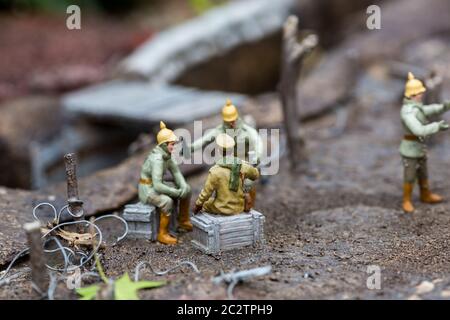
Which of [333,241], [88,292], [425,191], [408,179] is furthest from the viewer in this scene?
[425,191]

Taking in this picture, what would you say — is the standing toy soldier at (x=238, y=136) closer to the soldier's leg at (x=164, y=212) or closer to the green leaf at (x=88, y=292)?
the soldier's leg at (x=164, y=212)

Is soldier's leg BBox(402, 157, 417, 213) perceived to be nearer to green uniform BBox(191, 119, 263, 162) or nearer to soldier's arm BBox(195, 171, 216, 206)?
green uniform BBox(191, 119, 263, 162)

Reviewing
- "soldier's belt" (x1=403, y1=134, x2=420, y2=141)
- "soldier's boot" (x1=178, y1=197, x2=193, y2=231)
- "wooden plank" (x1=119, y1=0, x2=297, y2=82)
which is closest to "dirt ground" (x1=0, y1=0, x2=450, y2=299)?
"soldier's boot" (x1=178, y1=197, x2=193, y2=231)

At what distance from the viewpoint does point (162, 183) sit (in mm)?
6289

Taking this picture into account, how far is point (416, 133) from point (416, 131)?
18 millimetres

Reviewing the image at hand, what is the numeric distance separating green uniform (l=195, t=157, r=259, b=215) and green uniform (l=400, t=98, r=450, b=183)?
1.60 metres

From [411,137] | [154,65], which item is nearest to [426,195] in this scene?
Answer: [411,137]

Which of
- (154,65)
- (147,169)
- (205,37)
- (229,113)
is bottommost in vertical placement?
(147,169)

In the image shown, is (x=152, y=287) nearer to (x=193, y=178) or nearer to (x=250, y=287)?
(x=250, y=287)

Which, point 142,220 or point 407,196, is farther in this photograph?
point 407,196

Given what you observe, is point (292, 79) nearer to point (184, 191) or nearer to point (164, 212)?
point (184, 191)

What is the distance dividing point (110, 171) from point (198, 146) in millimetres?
2078

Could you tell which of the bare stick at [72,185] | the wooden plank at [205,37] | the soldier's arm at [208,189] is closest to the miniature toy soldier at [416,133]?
the soldier's arm at [208,189]

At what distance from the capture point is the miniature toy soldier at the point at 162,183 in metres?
6.21
